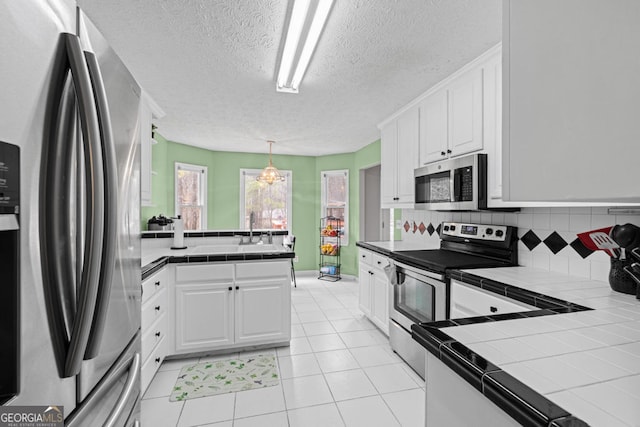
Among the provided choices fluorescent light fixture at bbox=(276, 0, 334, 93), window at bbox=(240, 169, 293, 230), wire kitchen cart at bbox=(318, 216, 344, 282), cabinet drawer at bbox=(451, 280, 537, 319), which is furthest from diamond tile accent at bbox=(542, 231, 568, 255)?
window at bbox=(240, 169, 293, 230)

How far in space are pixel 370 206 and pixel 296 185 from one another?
1.52 metres

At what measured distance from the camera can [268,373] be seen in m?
2.38

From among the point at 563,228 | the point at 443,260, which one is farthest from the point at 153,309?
the point at 563,228

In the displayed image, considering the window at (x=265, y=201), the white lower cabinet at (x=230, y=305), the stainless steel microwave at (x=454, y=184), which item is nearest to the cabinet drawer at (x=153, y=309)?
the white lower cabinet at (x=230, y=305)

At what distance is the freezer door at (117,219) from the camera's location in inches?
27.5

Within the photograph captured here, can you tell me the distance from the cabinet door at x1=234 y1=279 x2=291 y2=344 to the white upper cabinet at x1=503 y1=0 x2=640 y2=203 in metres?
2.25

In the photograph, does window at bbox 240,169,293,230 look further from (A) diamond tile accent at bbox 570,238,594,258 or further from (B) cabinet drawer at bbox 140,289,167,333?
(A) diamond tile accent at bbox 570,238,594,258

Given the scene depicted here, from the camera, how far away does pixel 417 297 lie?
2.35 m

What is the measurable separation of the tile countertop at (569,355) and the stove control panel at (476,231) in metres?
0.99

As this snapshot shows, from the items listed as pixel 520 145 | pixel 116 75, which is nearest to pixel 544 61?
pixel 520 145

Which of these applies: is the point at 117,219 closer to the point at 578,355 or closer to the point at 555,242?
the point at 578,355

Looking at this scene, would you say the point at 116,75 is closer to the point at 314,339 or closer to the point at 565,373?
the point at 565,373

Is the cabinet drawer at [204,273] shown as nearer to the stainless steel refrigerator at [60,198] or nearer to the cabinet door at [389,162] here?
the stainless steel refrigerator at [60,198]

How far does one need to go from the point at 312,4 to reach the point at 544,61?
1216 mm
